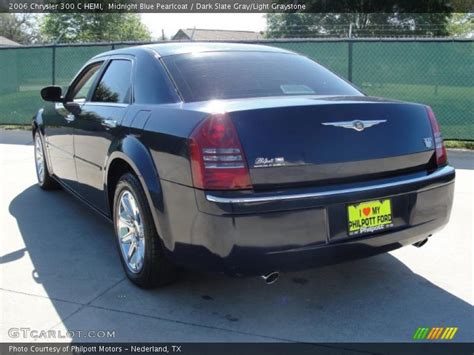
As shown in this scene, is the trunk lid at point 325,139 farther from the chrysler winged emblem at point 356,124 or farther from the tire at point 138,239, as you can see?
the tire at point 138,239

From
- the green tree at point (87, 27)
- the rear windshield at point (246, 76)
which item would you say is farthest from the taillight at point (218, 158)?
the green tree at point (87, 27)

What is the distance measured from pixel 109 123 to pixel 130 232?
2.78 ft

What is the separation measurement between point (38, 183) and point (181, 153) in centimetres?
419

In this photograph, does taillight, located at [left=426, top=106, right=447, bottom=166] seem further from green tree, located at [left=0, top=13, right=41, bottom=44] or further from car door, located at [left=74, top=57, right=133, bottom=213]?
green tree, located at [left=0, top=13, right=41, bottom=44]

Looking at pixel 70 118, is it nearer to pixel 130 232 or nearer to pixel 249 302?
pixel 130 232

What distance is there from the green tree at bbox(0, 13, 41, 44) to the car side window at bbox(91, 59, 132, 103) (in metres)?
68.2

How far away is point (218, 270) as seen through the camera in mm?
2723

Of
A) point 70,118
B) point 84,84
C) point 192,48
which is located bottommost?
point 70,118

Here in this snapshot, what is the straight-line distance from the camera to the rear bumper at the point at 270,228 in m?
2.60

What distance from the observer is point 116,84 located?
158 inches

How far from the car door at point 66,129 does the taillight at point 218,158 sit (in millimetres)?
2158

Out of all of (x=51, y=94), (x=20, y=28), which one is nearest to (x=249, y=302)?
(x=51, y=94)

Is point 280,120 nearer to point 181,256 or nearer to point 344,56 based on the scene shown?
point 181,256

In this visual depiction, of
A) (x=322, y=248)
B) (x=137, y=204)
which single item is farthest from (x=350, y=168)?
(x=137, y=204)
